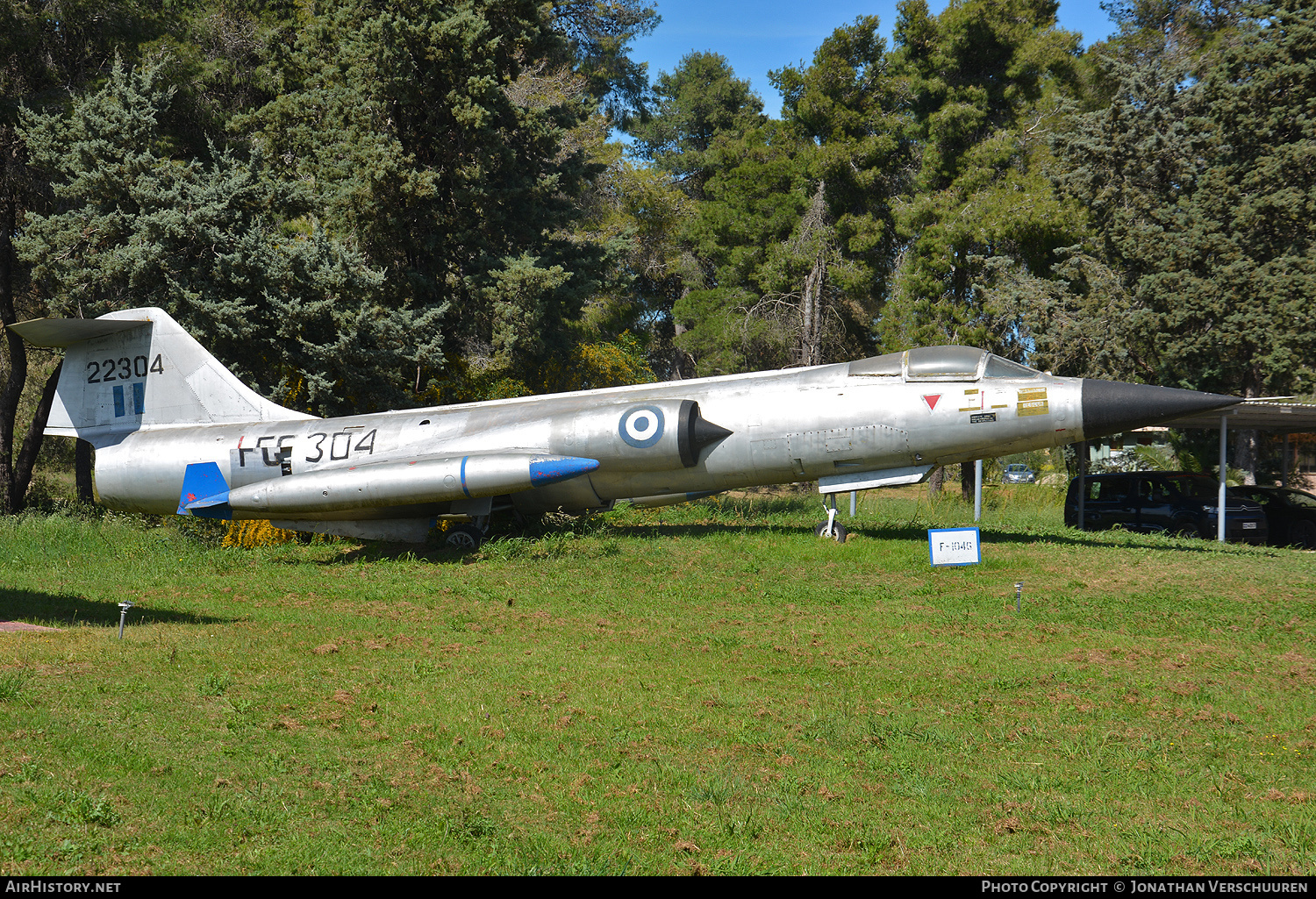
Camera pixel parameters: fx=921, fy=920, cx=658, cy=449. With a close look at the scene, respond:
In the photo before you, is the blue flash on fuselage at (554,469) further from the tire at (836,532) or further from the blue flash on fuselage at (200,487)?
the blue flash on fuselage at (200,487)

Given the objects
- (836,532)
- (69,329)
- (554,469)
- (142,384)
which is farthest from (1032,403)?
(69,329)

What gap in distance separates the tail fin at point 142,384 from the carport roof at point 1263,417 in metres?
18.3

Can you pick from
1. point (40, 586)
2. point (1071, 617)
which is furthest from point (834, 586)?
point (40, 586)

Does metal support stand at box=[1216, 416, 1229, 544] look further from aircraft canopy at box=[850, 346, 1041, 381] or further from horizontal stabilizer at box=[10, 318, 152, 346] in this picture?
horizontal stabilizer at box=[10, 318, 152, 346]

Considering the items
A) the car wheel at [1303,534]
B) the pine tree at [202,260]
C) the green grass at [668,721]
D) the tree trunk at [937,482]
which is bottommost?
the green grass at [668,721]

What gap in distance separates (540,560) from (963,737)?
31.1 ft

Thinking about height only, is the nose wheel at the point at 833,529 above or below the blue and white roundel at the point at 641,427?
below

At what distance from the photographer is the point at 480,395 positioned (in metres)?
24.5

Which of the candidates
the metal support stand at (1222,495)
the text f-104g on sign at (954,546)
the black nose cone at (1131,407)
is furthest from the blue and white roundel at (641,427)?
the metal support stand at (1222,495)

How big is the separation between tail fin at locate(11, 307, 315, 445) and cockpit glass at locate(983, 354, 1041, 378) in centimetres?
1281

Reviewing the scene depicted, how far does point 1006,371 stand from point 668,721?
9.93 metres

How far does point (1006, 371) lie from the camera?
585 inches

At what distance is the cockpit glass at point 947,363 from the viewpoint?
1495 cm

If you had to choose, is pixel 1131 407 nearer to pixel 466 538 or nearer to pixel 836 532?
pixel 836 532
